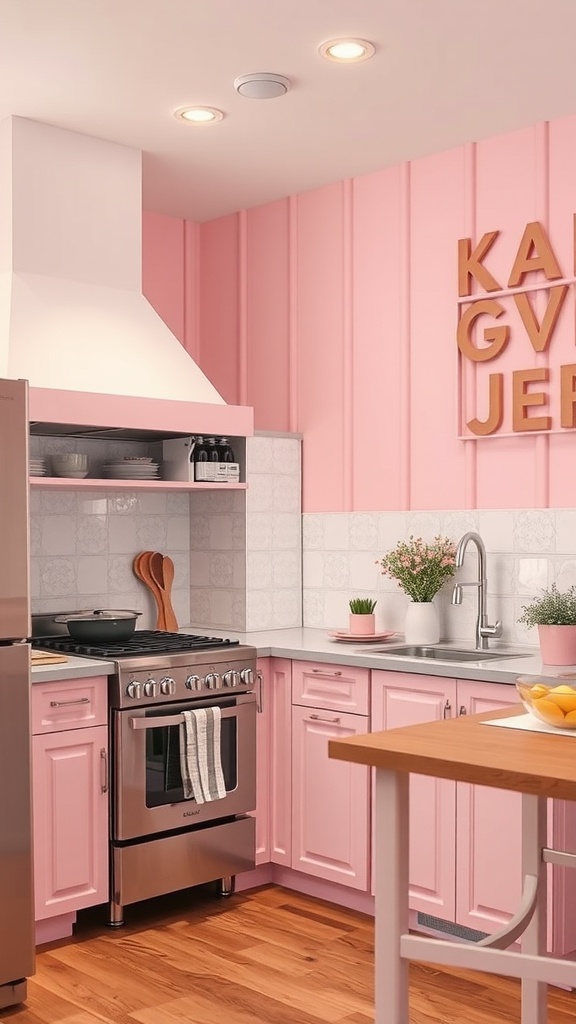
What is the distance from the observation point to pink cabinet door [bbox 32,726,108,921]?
357cm

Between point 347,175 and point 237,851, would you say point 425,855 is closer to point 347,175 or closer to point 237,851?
point 237,851

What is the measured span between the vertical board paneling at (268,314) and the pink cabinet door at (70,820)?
1857 mm

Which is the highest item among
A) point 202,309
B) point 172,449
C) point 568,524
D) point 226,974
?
point 202,309

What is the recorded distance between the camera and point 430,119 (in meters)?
3.99

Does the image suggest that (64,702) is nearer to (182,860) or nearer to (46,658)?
(46,658)

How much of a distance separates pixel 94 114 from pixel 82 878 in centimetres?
261

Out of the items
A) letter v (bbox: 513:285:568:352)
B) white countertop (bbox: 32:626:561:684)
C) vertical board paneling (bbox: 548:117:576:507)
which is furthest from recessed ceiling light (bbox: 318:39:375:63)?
white countertop (bbox: 32:626:561:684)

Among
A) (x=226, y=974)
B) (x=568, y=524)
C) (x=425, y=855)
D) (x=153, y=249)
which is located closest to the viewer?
(x=226, y=974)

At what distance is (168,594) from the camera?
15.7 feet

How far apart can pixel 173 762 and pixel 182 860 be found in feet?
1.13

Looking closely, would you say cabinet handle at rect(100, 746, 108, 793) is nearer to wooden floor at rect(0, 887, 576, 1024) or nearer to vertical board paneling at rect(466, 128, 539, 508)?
wooden floor at rect(0, 887, 576, 1024)

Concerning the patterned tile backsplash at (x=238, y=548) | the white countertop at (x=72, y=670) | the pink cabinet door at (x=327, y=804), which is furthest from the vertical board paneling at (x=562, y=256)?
the white countertop at (x=72, y=670)

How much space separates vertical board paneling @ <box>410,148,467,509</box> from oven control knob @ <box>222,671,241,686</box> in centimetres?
99

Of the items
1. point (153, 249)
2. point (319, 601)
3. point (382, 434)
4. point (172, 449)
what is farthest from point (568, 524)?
point (153, 249)
